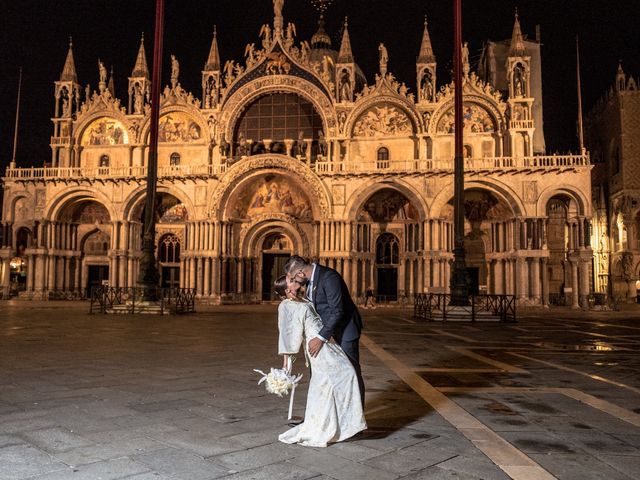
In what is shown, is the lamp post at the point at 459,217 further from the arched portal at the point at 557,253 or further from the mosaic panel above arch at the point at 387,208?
the arched portal at the point at 557,253

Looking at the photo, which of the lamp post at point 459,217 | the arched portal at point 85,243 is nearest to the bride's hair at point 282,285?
the lamp post at point 459,217

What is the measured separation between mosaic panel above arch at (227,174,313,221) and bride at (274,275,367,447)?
29.5 meters

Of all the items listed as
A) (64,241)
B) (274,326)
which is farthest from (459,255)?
(64,241)

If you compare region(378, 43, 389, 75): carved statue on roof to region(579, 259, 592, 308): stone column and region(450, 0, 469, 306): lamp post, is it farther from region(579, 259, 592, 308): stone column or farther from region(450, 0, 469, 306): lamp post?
region(579, 259, 592, 308): stone column

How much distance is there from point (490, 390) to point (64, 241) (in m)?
35.1

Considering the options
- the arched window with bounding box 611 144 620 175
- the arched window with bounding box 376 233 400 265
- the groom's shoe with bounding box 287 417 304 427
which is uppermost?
the arched window with bounding box 611 144 620 175

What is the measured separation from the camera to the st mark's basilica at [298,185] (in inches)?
1238

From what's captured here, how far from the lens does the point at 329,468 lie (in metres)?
4.11

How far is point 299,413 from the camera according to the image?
6.00m

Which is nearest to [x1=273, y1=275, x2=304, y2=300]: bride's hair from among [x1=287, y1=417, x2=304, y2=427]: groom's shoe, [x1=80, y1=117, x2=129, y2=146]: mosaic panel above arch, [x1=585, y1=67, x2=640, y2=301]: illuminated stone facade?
[x1=287, y1=417, x2=304, y2=427]: groom's shoe

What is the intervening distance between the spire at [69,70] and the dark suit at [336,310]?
3832cm

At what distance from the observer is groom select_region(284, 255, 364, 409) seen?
16.0 ft

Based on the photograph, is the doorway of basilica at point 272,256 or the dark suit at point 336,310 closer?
the dark suit at point 336,310

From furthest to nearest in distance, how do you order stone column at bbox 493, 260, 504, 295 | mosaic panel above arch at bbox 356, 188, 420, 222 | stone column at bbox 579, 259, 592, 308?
1. mosaic panel above arch at bbox 356, 188, 420, 222
2. stone column at bbox 493, 260, 504, 295
3. stone column at bbox 579, 259, 592, 308
